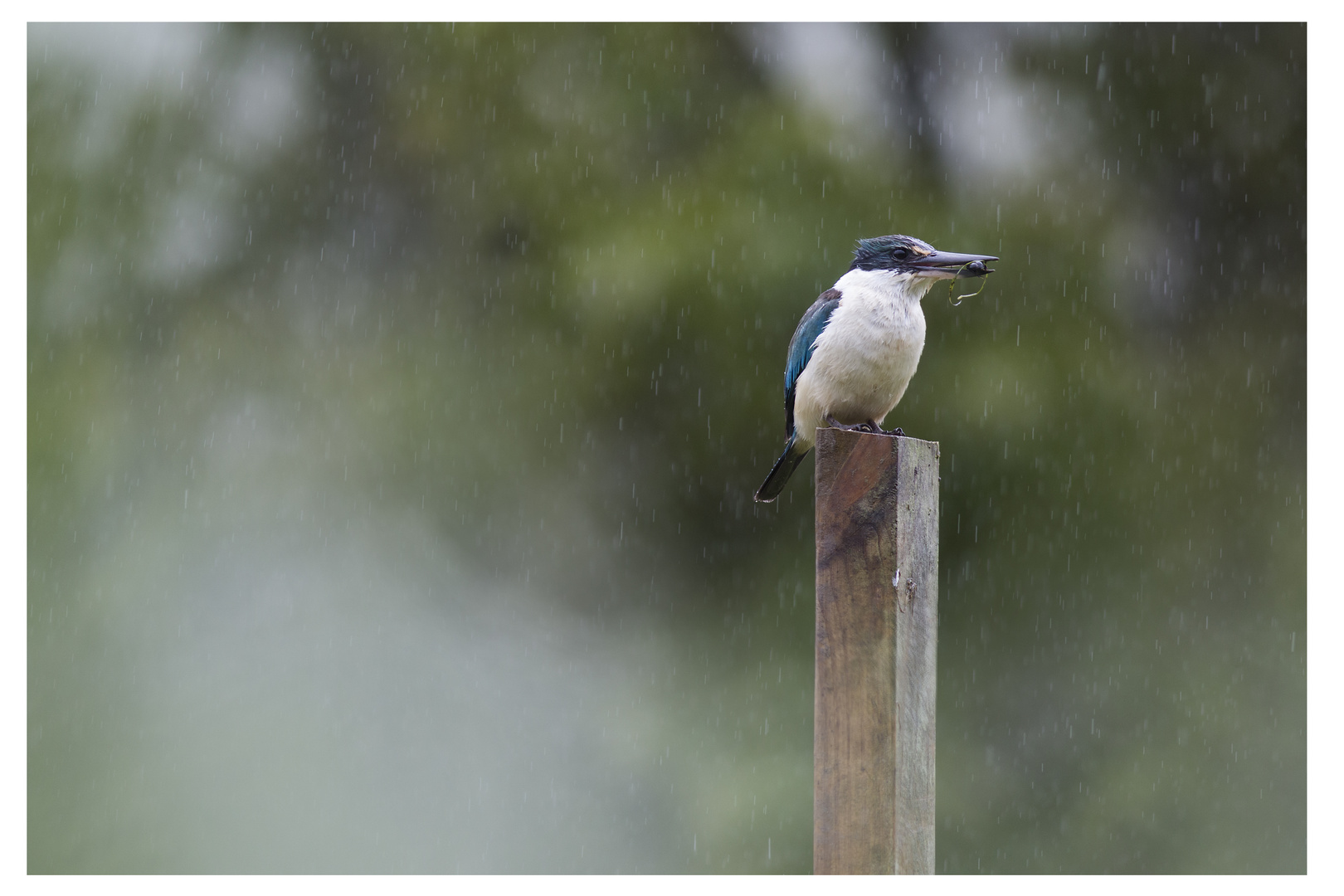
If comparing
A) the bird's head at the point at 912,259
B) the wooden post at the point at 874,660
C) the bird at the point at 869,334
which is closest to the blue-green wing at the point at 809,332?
the bird at the point at 869,334

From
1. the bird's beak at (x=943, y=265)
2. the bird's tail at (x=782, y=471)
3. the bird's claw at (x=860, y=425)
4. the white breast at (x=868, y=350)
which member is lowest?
the bird's tail at (x=782, y=471)

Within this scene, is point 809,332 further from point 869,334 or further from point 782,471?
point 782,471

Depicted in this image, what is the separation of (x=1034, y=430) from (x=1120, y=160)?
1440 mm

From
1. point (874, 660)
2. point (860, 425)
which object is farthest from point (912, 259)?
point (874, 660)

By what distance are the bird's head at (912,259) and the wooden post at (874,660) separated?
0.90m

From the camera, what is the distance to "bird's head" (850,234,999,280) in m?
2.78

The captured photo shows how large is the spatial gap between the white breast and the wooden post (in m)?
0.74

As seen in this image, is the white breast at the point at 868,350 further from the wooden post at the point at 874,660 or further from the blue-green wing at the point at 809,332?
the wooden post at the point at 874,660

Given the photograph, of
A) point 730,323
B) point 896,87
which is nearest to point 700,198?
point 730,323

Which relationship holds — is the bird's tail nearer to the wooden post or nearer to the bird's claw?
the bird's claw

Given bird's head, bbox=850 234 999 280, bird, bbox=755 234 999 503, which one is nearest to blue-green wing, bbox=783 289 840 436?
bird, bbox=755 234 999 503

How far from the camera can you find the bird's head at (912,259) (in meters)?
2.78

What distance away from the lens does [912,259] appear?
284cm

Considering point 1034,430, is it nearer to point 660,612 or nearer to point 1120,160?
point 1120,160
